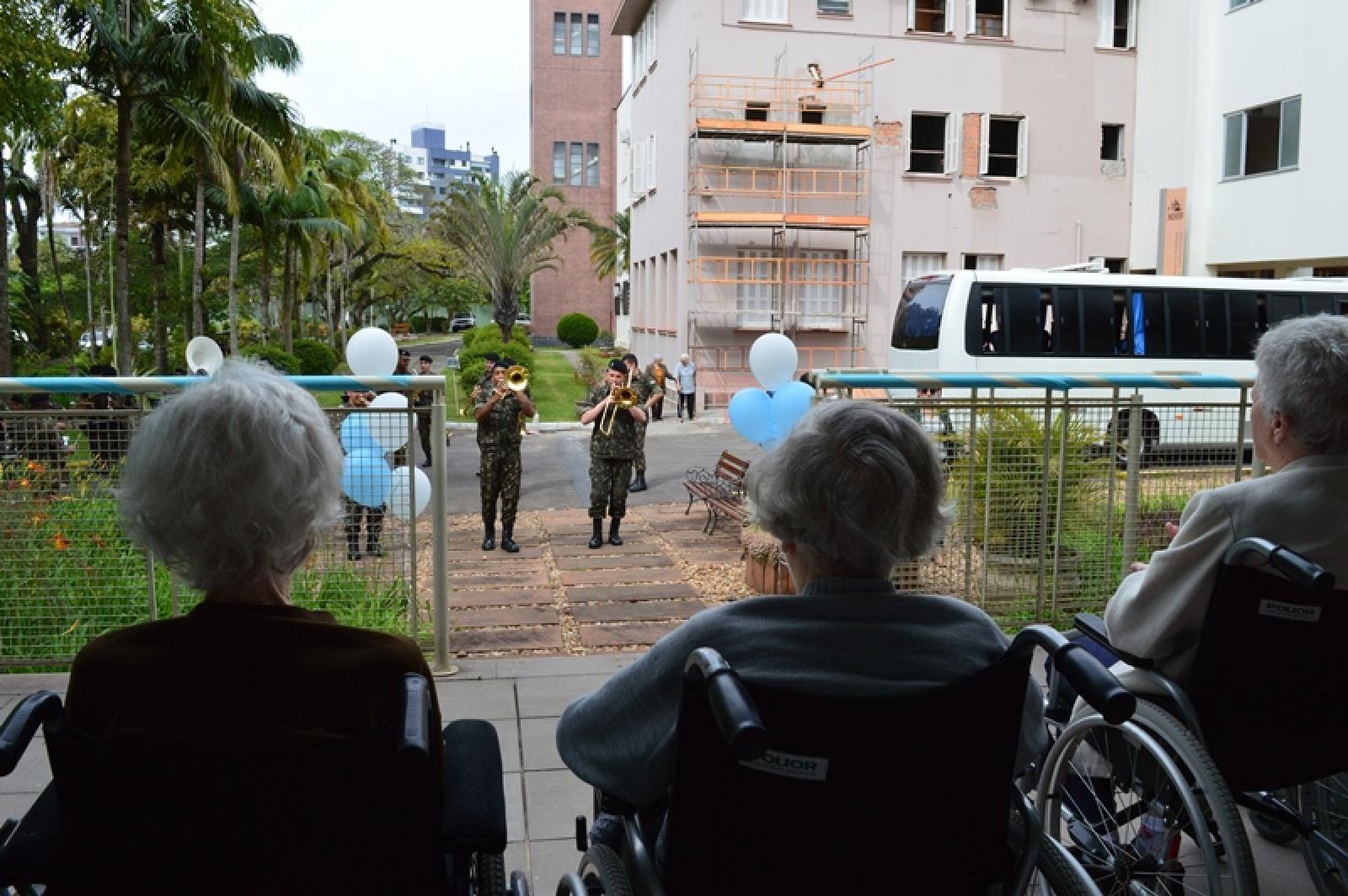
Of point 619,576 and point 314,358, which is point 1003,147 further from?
point 314,358

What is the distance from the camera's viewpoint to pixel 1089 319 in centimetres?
1761

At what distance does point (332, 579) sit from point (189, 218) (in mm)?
31150

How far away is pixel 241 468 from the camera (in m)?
1.98

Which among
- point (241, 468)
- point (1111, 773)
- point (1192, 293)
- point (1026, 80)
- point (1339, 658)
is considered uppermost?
point (1026, 80)

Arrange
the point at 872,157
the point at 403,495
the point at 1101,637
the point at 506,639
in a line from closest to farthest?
the point at 1101,637
the point at 403,495
the point at 506,639
the point at 872,157

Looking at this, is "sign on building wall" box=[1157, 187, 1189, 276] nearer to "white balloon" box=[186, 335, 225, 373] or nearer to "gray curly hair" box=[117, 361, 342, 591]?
"white balloon" box=[186, 335, 225, 373]

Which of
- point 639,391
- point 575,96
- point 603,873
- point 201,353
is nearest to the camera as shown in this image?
point 603,873

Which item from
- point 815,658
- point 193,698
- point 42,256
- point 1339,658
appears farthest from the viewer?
point 42,256

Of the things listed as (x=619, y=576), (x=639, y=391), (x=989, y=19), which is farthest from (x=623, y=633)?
(x=989, y=19)

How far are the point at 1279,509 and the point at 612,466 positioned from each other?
820 cm

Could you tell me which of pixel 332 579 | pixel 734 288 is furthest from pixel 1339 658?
pixel 734 288

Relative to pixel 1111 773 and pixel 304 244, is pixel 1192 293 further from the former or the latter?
pixel 304 244

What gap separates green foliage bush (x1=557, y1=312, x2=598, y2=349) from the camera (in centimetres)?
5116

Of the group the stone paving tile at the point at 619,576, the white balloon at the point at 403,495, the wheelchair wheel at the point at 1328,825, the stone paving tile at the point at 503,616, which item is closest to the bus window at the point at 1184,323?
the stone paving tile at the point at 619,576
